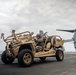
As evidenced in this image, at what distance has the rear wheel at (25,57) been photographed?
9.91 meters

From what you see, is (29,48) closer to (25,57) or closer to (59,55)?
(25,57)

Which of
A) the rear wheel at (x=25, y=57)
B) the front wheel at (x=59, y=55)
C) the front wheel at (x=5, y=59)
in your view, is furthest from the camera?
the front wheel at (x=59, y=55)

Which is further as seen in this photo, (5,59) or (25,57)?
(5,59)

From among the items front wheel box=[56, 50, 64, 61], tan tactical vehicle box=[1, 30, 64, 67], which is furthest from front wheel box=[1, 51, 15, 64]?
front wheel box=[56, 50, 64, 61]

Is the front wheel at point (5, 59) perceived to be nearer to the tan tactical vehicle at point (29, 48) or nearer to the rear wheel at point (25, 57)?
the tan tactical vehicle at point (29, 48)

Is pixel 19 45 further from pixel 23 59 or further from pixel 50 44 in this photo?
pixel 50 44

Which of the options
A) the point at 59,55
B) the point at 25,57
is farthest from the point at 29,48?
the point at 59,55

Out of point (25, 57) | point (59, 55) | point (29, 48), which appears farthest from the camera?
point (59, 55)

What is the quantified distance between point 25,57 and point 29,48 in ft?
3.42

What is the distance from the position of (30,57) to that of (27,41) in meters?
0.97

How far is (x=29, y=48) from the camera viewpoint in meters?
11.2

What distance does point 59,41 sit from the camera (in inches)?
534

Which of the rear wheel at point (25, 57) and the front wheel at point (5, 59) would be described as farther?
the front wheel at point (5, 59)

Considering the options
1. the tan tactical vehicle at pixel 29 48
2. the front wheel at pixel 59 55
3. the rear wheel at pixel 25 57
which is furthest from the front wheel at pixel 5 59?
the front wheel at pixel 59 55
